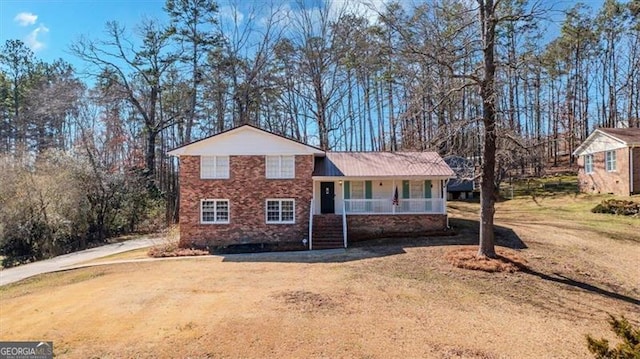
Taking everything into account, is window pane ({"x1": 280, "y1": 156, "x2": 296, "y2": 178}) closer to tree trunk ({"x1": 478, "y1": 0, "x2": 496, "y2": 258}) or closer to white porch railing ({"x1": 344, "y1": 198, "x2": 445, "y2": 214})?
white porch railing ({"x1": 344, "y1": 198, "x2": 445, "y2": 214})

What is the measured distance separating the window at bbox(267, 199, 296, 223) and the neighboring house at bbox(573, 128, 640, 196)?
2116 centimetres

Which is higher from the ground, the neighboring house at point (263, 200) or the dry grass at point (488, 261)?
the neighboring house at point (263, 200)

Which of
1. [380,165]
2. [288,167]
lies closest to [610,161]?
[380,165]

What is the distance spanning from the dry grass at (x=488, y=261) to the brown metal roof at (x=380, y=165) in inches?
217

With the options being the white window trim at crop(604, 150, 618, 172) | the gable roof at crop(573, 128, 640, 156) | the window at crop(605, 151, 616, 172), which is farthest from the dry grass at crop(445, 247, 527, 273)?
the window at crop(605, 151, 616, 172)

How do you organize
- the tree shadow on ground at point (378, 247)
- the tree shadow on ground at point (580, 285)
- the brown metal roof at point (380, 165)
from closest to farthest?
the tree shadow on ground at point (580, 285)
the tree shadow on ground at point (378, 247)
the brown metal roof at point (380, 165)

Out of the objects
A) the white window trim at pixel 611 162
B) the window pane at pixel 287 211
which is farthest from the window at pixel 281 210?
the white window trim at pixel 611 162

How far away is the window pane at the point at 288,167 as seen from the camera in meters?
19.6

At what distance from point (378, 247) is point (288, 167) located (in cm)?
611

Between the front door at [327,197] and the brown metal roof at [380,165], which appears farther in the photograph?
the front door at [327,197]

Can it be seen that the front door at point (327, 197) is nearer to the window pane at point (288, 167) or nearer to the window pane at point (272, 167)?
the window pane at point (288, 167)

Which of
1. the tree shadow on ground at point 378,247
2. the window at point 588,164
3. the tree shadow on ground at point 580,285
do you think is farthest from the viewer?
the window at point 588,164

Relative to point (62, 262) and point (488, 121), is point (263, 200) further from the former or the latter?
point (488, 121)

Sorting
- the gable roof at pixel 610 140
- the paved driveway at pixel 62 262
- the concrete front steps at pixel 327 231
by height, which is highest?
the gable roof at pixel 610 140
